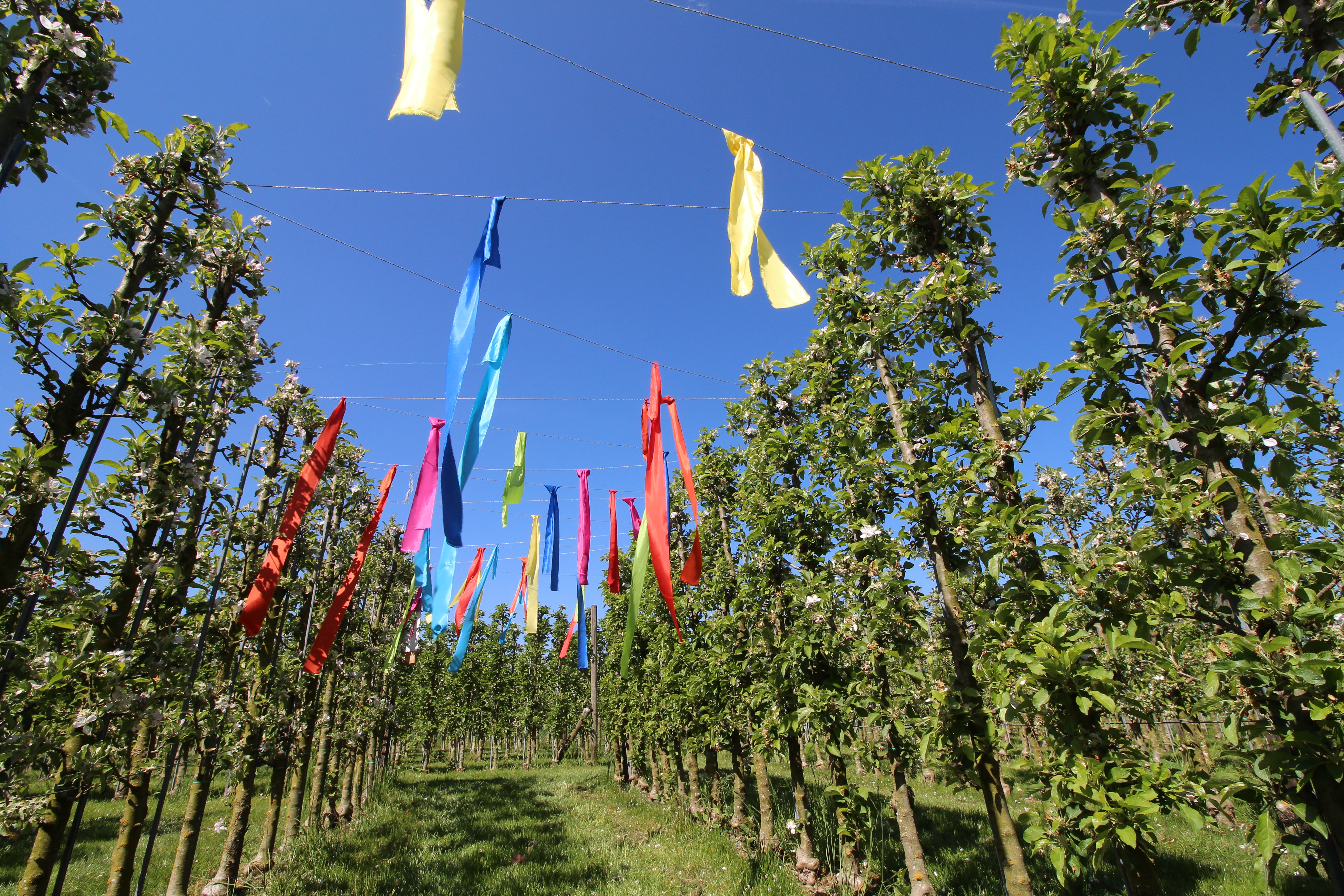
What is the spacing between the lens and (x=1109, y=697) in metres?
2.56

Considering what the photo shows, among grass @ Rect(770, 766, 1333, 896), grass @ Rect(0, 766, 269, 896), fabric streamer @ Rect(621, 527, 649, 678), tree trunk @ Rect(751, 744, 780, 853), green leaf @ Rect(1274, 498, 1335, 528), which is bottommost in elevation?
grass @ Rect(770, 766, 1333, 896)

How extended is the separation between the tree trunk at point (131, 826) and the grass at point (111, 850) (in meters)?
3.21

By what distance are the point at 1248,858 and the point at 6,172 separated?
15.0 meters

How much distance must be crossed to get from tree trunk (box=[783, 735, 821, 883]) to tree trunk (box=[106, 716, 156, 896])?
650cm

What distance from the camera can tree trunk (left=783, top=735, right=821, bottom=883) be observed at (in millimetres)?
7418

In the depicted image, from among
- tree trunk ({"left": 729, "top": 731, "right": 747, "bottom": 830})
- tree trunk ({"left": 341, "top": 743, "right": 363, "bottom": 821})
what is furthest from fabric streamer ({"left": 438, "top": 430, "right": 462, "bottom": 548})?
tree trunk ({"left": 341, "top": 743, "right": 363, "bottom": 821})

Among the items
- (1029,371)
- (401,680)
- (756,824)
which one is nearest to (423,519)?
(1029,371)

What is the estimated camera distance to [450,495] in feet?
16.9

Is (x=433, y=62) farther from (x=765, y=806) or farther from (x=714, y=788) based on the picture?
(x=714, y=788)

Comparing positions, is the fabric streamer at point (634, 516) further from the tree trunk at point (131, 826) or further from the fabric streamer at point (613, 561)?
the tree trunk at point (131, 826)

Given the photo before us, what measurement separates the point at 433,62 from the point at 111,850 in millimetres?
18471

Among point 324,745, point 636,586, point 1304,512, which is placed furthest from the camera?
point 324,745

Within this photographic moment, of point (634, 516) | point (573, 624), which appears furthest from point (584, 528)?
point (573, 624)

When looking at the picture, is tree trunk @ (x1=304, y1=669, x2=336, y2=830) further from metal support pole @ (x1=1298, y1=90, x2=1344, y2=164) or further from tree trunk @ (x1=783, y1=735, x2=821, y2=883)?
metal support pole @ (x1=1298, y1=90, x2=1344, y2=164)
